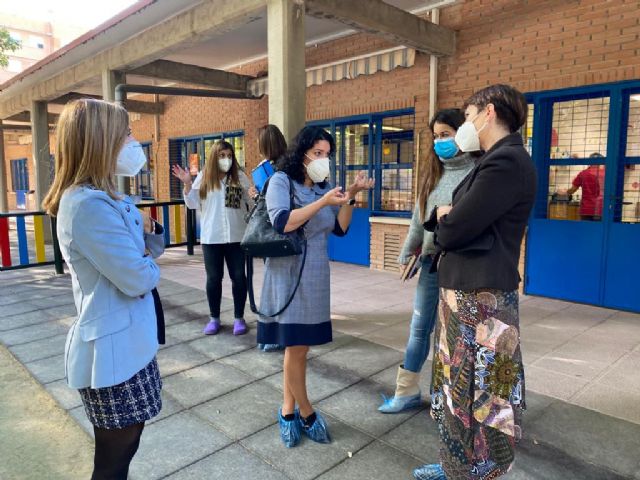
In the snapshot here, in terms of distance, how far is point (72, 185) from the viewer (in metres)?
1.48

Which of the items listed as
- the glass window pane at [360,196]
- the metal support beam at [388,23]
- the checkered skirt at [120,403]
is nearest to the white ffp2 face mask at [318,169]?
the checkered skirt at [120,403]

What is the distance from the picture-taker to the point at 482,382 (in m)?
1.73

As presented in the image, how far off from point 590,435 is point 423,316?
109cm

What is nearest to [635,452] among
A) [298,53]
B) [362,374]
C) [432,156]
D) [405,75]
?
[362,374]

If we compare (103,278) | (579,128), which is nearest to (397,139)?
(579,128)

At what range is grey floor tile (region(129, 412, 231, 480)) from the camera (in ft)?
7.49

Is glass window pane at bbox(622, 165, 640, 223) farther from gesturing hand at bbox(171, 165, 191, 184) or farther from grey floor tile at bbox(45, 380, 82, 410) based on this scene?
grey floor tile at bbox(45, 380, 82, 410)

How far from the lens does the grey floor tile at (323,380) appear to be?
3.11 m

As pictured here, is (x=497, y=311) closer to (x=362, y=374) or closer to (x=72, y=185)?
(x=72, y=185)

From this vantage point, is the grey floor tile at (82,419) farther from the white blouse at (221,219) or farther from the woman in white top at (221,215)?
the white blouse at (221,219)

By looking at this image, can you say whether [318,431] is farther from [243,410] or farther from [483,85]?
[483,85]

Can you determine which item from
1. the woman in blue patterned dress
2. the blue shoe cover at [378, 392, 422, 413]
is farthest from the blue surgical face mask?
the blue shoe cover at [378, 392, 422, 413]

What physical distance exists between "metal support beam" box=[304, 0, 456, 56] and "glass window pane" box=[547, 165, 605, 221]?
6.75 feet

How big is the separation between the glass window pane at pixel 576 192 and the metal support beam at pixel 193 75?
574 cm
